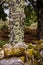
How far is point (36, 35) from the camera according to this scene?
18.2 m

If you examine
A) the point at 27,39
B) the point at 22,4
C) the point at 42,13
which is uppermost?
the point at 22,4

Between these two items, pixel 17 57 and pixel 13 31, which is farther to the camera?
pixel 13 31

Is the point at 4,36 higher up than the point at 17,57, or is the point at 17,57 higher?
the point at 17,57

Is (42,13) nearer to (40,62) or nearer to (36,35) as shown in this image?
(36,35)

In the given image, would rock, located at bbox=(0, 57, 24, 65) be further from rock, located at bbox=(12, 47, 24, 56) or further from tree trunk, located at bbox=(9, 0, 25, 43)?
tree trunk, located at bbox=(9, 0, 25, 43)

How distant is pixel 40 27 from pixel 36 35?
135cm

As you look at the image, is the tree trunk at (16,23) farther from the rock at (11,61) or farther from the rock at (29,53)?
the rock at (11,61)

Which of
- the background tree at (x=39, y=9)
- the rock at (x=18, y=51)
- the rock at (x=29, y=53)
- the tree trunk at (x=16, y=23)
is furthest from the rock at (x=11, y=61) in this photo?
the background tree at (x=39, y=9)

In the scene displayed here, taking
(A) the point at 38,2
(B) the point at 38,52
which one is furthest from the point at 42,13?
(B) the point at 38,52

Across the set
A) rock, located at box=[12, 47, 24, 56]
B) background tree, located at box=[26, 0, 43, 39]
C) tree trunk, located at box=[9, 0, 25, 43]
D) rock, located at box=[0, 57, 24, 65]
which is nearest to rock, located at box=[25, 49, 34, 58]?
rock, located at box=[12, 47, 24, 56]

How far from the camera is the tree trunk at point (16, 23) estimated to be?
1006cm

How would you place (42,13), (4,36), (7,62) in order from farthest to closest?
(4,36) → (42,13) → (7,62)

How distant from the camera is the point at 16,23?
33.2 ft

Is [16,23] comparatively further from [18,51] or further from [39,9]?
[39,9]
